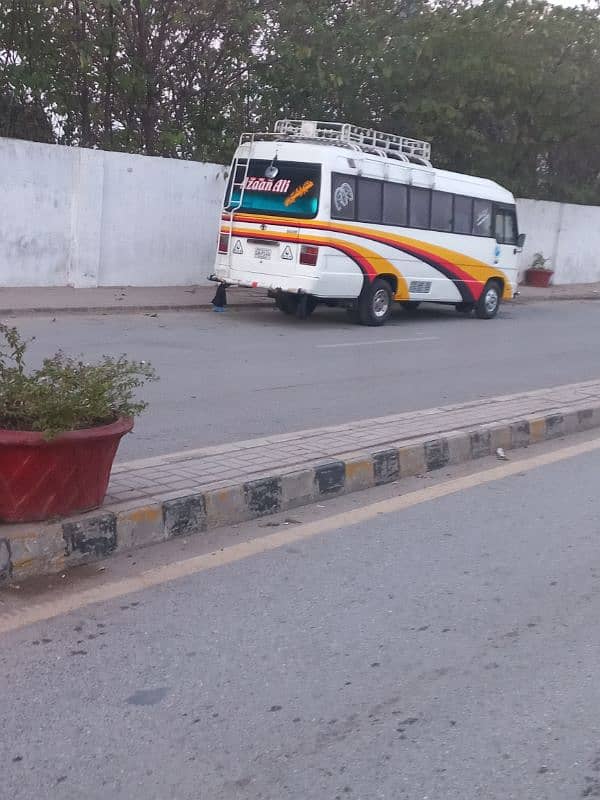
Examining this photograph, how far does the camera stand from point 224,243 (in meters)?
16.1

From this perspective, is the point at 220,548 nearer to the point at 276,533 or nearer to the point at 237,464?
the point at 276,533

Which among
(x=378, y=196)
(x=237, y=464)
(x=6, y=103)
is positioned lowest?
(x=237, y=464)

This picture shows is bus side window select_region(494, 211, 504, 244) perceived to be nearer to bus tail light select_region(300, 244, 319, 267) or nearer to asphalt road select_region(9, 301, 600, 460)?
asphalt road select_region(9, 301, 600, 460)

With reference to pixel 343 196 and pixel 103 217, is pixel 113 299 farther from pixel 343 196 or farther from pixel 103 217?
pixel 343 196

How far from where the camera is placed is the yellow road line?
14.4 ft

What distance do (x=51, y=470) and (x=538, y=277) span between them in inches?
1010

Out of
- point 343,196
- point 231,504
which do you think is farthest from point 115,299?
point 231,504

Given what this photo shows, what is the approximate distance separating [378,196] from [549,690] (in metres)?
13.1

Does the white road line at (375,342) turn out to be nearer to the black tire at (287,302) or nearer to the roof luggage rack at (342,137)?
the black tire at (287,302)

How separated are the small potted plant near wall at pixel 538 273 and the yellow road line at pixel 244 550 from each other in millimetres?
21938

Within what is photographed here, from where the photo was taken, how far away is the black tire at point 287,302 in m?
16.9

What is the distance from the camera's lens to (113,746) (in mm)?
3352

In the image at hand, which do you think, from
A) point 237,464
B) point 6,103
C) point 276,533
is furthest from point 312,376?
point 6,103

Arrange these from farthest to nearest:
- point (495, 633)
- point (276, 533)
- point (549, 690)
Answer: point (276, 533), point (495, 633), point (549, 690)
